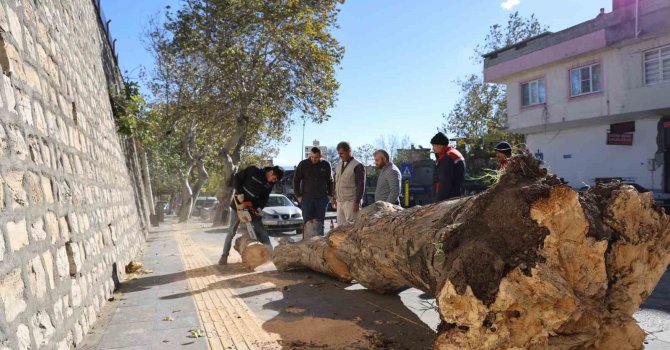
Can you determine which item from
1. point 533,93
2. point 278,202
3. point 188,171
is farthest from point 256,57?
point 533,93

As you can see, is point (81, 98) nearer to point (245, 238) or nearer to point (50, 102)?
point (50, 102)

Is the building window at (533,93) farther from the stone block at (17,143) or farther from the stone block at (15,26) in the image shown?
the stone block at (17,143)

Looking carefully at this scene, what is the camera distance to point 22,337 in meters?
2.23

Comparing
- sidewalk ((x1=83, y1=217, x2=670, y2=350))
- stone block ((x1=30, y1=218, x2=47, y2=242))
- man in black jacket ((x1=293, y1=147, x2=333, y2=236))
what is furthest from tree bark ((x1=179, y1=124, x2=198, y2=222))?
stone block ((x1=30, y1=218, x2=47, y2=242))

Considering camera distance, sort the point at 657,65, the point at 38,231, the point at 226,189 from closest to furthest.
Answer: the point at 38,231
the point at 657,65
the point at 226,189

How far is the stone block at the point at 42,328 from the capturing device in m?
2.44

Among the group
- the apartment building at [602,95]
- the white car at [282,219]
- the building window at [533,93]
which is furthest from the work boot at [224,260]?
the building window at [533,93]

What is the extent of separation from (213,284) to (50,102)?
2.76 meters

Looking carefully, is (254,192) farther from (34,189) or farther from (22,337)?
(22,337)

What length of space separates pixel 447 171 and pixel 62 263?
3.84m

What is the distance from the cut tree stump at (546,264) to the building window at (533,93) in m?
Result: 18.5

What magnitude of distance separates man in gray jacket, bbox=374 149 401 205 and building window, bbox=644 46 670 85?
13147 millimetres

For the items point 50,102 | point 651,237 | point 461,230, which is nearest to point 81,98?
point 50,102

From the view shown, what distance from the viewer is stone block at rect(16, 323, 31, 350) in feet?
7.13
